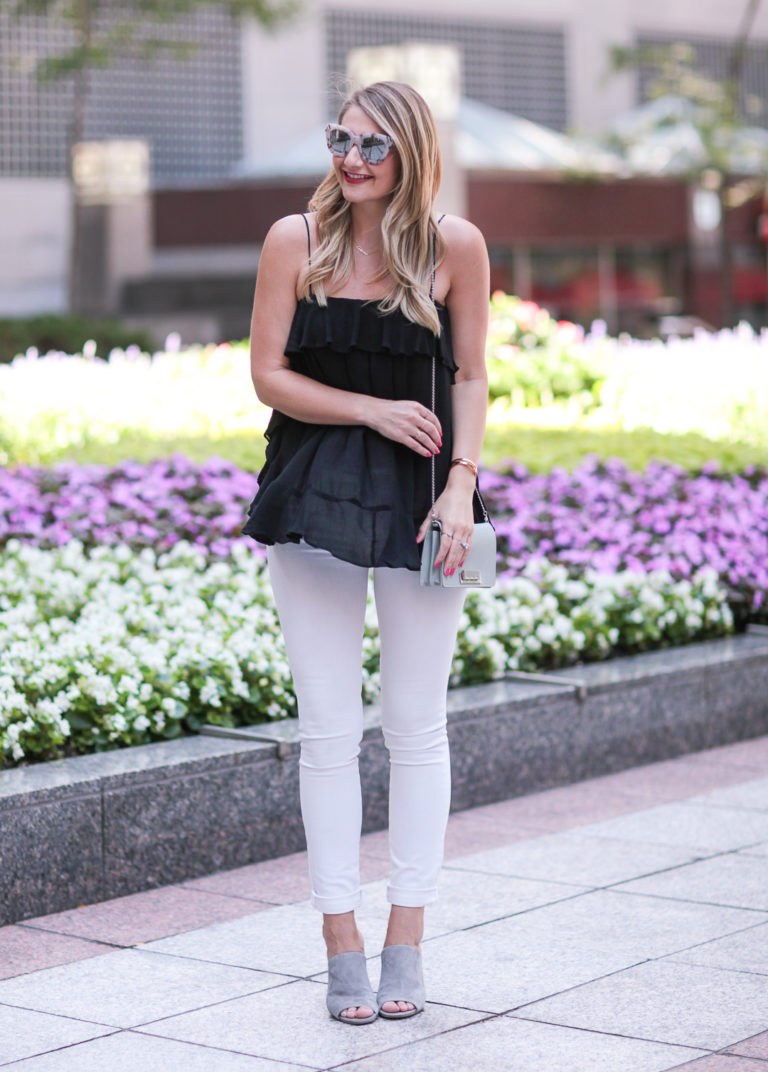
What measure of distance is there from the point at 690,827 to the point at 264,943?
1671mm

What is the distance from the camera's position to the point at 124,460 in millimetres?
8852

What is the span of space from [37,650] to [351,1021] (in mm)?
2072

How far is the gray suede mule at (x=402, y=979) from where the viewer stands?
3547mm

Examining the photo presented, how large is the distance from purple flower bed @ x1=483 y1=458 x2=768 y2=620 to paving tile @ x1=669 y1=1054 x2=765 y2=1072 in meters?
3.85

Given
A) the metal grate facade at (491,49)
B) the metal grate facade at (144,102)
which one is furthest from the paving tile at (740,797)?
the metal grate facade at (491,49)

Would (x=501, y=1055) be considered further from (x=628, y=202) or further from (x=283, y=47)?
(x=283, y=47)

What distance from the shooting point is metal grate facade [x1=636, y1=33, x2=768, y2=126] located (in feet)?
111

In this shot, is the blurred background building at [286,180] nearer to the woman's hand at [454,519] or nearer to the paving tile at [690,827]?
the paving tile at [690,827]

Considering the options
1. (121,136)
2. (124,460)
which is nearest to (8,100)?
(121,136)

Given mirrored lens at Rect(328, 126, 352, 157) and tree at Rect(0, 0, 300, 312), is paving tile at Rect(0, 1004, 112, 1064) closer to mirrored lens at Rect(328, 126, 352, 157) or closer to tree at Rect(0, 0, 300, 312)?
mirrored lens at Rect(328, 126, 352, 157)

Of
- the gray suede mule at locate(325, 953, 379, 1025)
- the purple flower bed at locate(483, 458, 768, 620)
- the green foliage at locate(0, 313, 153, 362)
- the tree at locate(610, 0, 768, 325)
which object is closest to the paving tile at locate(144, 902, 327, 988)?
the gray suede mule at locate(325, 953, 379, 1025)

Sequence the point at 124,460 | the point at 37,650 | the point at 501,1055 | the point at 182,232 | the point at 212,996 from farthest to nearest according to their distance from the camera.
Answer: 1. the point at 182,232
2. the point at 124,460
3. the point at 37,650
4. the point at 212,996
5. the point at 501,1055

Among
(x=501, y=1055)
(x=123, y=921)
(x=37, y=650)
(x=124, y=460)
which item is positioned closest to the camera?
(x=501, y=1055)

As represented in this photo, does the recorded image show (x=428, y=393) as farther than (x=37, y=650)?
No
